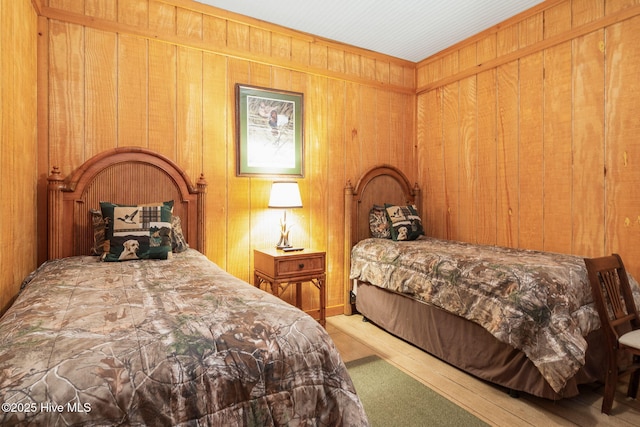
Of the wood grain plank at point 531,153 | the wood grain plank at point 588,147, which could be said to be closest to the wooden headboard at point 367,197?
the wood grain plank at point 531,153

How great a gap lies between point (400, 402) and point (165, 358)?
1.54 meters

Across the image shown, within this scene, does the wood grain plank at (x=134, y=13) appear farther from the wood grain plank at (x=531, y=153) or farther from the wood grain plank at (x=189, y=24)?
the wood grain plank at (x=531, y=153)

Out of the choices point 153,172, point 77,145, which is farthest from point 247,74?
point 77,145

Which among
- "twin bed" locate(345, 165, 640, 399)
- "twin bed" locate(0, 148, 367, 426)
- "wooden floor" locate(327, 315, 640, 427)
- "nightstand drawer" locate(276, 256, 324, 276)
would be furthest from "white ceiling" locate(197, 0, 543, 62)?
"wooden floor" locate(327, 315, 640, 427)

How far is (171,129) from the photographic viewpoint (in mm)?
2951

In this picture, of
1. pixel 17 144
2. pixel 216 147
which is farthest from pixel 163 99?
pixel 17 144

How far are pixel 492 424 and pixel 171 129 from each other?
9.55 feet

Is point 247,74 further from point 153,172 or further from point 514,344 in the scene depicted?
point 514,344

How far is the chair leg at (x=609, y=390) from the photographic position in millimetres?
1903

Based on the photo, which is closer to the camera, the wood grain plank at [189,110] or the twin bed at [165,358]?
the twin bed at [165,358]

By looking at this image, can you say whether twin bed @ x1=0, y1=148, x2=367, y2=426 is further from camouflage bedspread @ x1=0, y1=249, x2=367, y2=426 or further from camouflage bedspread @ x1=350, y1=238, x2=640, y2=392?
camouflage bedspread @ x1=350, y1=238, x2=640, y2=392

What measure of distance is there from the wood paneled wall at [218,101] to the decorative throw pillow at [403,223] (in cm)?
53

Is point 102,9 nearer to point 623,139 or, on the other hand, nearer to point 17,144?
point 17,144

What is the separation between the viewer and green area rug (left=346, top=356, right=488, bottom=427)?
188 centimetres
